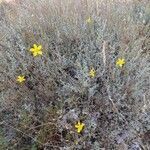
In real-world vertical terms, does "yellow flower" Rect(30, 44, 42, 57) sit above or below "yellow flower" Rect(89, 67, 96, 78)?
above

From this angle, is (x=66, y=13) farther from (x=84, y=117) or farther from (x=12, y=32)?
(x=84, y=117)

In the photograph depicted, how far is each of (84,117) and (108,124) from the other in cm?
19

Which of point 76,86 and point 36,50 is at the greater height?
point 36,50

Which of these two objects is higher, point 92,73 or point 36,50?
point 36,50

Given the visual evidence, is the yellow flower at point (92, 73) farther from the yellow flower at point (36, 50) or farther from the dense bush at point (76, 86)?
the yellow flower at point (36, 50)

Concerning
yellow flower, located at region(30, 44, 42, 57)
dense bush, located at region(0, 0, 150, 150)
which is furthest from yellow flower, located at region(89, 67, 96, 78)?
yellow flower, located at region(30, 44, 42, 57)

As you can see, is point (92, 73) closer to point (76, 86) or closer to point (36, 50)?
point (76, 86)

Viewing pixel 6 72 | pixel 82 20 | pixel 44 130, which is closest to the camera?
pixel 44 130

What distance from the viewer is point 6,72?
280 cm

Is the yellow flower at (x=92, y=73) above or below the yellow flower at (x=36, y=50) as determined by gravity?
below

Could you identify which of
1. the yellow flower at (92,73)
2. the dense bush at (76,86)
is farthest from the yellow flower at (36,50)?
the yellow flower at (92,73)

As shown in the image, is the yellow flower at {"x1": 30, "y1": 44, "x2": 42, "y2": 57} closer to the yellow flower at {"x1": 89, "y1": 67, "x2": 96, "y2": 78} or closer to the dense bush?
the dense bush

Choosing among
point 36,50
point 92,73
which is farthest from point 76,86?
point 36,50

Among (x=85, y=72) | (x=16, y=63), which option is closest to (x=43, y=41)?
(x=16, y=63)
